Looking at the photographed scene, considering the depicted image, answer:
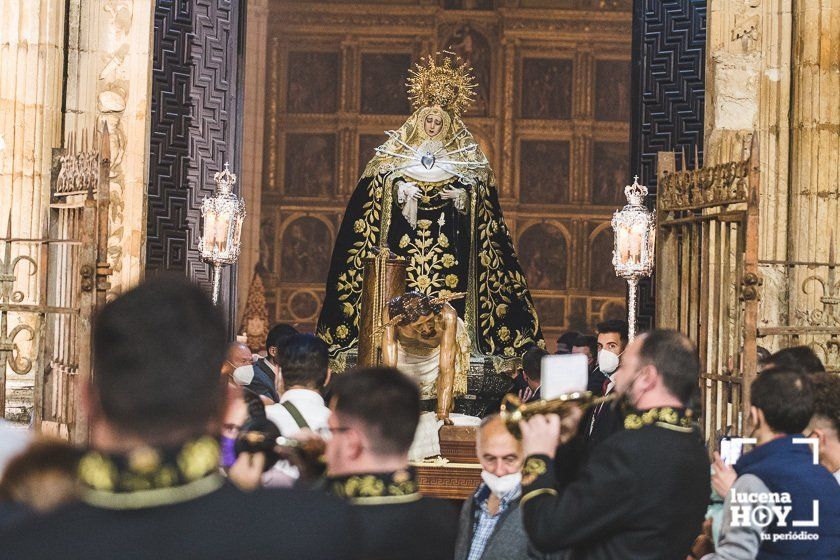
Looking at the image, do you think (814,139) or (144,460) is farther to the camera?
(814,139)

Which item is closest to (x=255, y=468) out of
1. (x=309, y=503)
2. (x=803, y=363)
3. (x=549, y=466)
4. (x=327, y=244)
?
(x=549, y=466)

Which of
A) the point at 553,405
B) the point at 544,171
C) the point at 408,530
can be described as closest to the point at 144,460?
the point at 408,530

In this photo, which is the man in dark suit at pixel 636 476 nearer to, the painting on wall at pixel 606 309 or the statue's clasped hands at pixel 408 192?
the statue's clasped hands at pixel 408 192

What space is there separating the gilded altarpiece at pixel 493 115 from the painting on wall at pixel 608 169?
0.05 feet

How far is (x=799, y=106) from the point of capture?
9.52 metres

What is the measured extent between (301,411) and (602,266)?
50.2 feet

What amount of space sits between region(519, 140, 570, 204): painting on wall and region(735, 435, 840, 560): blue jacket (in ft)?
51.5

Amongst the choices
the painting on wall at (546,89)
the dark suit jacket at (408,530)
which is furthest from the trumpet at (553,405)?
the painting on wall at (546,89)

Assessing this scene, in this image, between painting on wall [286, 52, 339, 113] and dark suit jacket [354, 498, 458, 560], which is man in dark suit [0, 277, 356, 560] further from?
painting on wall [286, 52, 339, 113]

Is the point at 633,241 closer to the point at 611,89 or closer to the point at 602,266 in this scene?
the point at 602,266

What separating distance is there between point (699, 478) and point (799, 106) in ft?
21.7

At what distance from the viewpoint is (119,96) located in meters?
10.0

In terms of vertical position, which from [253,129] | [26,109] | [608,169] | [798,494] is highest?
[253,129]

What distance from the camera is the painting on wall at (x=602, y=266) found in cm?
1897
